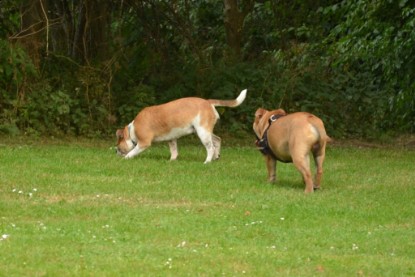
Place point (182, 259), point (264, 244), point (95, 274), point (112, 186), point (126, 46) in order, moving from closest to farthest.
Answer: point (95, 274)
point (182, 259)
point (264, 244)
point (112, 186)
point (126, 46)

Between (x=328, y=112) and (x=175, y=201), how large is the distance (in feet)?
38.8

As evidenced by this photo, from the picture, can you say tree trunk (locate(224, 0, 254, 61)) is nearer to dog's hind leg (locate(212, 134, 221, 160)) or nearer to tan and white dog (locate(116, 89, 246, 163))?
dog's hind leg (locate(212, 134, 221, 160))

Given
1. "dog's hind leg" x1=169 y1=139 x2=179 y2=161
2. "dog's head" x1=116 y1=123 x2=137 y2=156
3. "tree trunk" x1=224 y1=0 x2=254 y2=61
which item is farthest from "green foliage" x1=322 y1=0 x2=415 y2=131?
"tree trunk" x1=224 y1=0 x2=254 y2=61

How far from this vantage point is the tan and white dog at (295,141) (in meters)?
14.0

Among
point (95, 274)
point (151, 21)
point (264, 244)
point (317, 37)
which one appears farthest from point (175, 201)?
point (317, 37)

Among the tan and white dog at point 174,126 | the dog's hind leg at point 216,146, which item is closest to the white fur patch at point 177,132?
the tan and white dog at point 174,126

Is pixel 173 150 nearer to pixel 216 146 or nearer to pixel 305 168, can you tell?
pixel 216 146

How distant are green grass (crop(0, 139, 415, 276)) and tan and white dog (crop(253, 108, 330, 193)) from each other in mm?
306

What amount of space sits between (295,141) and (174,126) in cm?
433

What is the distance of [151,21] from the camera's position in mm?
24062

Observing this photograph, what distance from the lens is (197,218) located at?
38.4 feet

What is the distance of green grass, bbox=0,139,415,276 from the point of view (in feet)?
30.8

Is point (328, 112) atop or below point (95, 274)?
below

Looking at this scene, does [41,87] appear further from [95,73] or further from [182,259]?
[182,259]
